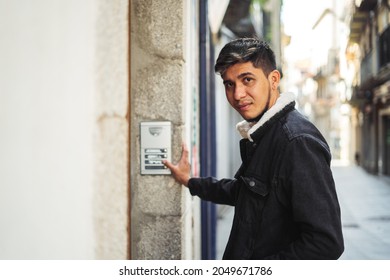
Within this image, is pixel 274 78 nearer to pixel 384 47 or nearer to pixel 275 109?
pixel 275 109

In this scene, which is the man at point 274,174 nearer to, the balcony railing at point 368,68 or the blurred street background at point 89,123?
the blurred street background at point 89,123

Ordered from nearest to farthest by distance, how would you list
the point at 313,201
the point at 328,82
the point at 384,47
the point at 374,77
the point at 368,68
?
the point at 313,201
the point at 384,47
the point at 374,77
the point at 368,68
the point at 328,82

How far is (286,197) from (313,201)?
13cm

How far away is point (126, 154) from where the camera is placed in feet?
5.89

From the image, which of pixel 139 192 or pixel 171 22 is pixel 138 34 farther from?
pixel 139 192

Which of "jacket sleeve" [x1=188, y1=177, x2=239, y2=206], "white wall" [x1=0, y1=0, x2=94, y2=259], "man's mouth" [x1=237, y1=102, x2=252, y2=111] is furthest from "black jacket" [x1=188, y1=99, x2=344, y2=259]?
"white wall" [x1=0, y1=0, x2=94, y2=259]

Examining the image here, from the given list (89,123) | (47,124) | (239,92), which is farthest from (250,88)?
(47,124)

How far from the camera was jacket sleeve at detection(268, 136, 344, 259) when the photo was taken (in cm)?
123

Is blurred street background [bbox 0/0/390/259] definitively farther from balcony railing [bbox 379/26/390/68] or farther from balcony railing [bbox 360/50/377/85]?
balcony railing [bbox 360/50/377/85]

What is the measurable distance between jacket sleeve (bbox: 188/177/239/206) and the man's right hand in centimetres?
5

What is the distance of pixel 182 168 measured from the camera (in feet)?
6.24

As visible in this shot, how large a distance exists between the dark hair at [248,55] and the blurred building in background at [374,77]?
11918mm

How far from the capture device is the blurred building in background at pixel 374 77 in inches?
503

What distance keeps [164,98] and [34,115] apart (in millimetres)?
622
